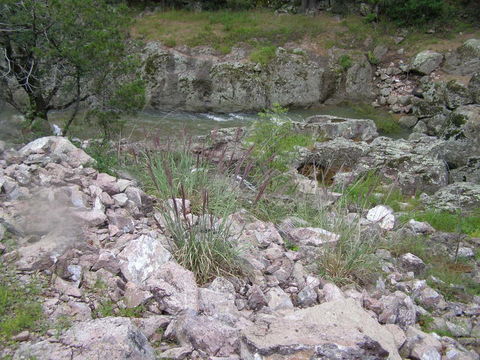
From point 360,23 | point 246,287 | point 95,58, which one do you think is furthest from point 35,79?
point 360,23

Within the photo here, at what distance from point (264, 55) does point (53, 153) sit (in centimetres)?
1792

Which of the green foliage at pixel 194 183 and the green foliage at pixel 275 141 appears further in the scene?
the green foliage at pixel 275 141

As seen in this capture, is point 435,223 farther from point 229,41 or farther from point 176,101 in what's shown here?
point 229,41

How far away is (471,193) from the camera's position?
948 centimetres

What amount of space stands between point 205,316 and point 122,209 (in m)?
2.00

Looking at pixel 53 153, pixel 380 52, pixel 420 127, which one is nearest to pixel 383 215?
pixel 53 153

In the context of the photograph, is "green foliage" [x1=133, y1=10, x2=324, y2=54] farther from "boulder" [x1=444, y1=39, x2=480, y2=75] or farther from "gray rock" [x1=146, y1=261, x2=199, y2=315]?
"gray rock" [x1=146, y1=261, x2=199, y2=315]

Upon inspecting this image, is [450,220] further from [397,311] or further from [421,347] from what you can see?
[421,347]

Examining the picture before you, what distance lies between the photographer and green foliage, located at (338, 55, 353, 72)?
2334 cm

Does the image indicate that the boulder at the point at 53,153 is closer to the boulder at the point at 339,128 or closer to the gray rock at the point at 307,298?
the gray rock at the point at 307,298

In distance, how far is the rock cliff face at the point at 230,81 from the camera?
22.0m

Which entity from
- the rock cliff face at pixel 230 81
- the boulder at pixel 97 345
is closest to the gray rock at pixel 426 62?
the rock cliff face at pixel 230 81

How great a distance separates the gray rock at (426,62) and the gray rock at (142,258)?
2083cm

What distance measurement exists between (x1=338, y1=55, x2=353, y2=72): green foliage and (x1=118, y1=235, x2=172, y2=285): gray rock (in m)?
20.5
